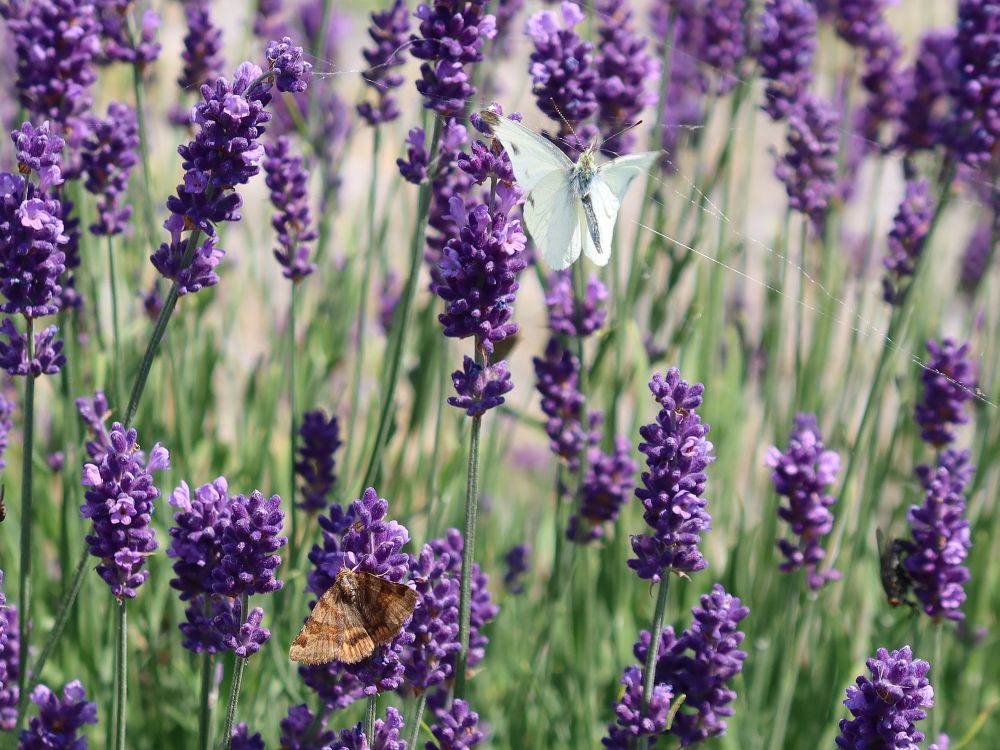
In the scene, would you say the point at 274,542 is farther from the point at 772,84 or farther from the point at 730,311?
the point at 730,311

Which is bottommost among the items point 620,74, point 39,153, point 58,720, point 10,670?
point 10,670

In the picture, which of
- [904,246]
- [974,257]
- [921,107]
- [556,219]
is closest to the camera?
[556,219]

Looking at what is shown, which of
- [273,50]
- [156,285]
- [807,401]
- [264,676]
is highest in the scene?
[273,50]

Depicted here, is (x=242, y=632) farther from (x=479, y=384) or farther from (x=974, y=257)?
(x=974, y=257)

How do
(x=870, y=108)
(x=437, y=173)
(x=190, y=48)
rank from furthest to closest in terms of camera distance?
(x=870, y=108), (x=190, y=48), (x=437, y=173)

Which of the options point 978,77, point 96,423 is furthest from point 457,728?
point 978,77

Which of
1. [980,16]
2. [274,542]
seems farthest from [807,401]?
[274,542]

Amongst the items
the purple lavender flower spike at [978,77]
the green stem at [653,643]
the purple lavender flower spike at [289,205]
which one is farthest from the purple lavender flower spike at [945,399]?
the purple lavender flower spike at [289,205]
